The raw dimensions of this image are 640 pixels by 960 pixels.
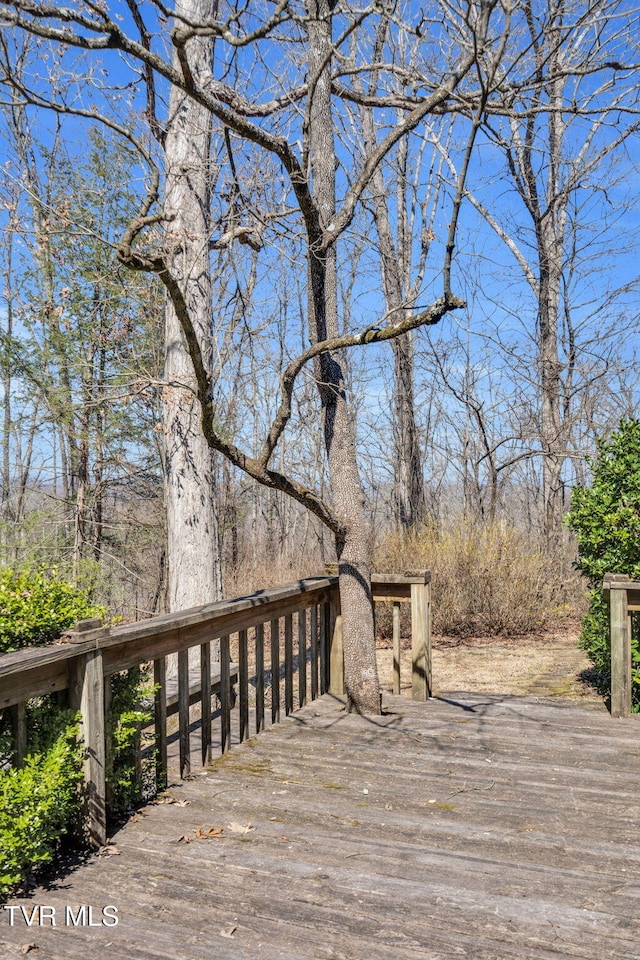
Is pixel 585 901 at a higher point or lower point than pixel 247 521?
lower

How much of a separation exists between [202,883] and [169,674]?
3.81 meters

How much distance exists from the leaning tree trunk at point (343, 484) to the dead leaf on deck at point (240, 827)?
5.97 feet

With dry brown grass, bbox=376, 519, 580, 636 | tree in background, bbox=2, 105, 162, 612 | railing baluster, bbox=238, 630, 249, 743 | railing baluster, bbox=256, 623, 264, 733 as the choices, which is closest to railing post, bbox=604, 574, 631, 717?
railing baluster, bbox=256, 623, 264, 733

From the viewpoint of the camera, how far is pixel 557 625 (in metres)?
9.09

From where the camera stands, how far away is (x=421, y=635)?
16.2ft

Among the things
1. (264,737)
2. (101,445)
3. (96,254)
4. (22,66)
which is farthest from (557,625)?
(22,66)

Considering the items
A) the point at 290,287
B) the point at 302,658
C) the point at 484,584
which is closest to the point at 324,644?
the point at 302,658

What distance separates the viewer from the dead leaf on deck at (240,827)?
2893mm

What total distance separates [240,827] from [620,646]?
2.82 metres

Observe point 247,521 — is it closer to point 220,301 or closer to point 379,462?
point 379,462

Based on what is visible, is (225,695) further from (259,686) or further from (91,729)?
(91,729)

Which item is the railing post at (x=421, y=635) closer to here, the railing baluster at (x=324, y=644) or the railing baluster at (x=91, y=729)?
the railing baluster at (x=324, y=644)

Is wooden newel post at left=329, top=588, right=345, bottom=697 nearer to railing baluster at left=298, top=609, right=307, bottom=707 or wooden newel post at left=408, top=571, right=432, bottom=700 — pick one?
railing baluster at left=298, top=609, right=307, bottom=707

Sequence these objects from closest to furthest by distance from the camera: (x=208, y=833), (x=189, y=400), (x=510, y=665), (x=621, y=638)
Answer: (x=208, y=833)
(x=621, y=638)
(x=189, y=400)
(x=510, y=665)
